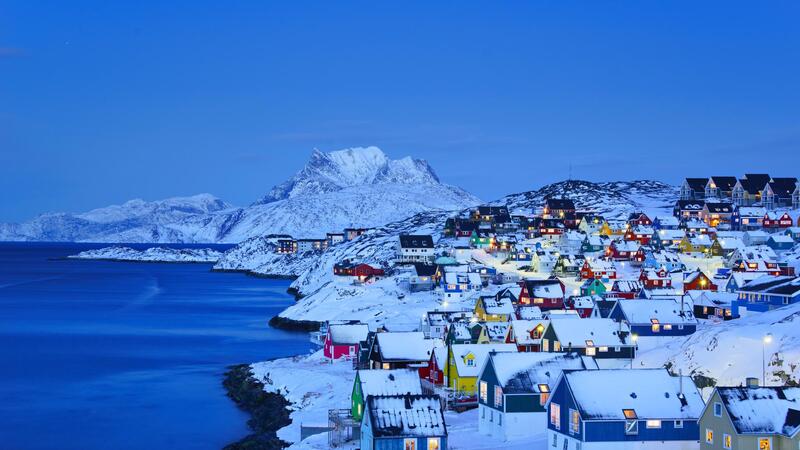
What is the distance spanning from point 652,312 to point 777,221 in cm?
7227

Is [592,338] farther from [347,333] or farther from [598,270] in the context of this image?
[598,270]

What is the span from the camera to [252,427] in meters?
51.5

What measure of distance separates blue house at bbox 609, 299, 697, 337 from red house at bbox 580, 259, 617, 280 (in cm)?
3541

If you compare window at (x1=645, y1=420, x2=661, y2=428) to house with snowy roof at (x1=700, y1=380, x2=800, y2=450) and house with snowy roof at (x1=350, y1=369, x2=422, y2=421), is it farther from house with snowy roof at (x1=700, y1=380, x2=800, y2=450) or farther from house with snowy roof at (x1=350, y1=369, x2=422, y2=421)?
house with snowy roof at (x1=350, y1=369, x2=422, y2=421)

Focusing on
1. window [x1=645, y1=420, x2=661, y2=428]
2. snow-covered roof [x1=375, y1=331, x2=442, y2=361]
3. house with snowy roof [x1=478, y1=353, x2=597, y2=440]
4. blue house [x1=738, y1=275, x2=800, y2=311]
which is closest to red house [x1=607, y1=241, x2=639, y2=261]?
blue house [x1=738, y1=275, x2=800, y2=311]

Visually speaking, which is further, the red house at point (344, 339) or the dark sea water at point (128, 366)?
the red house at point (344, 339)

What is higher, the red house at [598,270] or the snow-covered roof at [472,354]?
the red house at [598,270]

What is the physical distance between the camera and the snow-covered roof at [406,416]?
36.6 metres

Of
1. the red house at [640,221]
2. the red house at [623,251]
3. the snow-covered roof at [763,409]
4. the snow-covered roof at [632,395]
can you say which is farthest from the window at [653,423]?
the red house at [640,221]

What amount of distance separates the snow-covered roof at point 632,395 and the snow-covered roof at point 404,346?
21.8 meters

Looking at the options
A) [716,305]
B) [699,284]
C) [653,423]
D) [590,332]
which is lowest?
[653,423]

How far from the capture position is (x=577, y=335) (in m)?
57.6

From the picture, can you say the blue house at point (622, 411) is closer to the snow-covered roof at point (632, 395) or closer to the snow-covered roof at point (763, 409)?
the snow-covered roof at point (632, 395)

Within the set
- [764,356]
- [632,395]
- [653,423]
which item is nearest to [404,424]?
[632,395]
